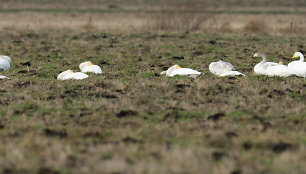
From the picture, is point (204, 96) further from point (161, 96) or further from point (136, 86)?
point (136, 86)

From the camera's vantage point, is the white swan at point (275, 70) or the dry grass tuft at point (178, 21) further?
the dry grass tuft at point (178, 21)

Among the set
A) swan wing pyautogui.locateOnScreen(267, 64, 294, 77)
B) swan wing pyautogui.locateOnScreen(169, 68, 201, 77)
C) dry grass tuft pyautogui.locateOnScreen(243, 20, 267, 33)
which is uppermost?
dry grass tuft pyautogui.locateOnScreen(243, 20, 267, 33)

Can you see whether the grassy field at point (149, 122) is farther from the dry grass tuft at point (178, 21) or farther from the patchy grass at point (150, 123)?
the dry grass tuft at point (178, 21)

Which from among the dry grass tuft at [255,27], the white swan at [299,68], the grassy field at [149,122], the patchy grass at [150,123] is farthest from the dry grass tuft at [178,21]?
the white swan at [299,68]

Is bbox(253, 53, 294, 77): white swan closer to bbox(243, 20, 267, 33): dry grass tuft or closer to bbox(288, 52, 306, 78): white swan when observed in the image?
bbox(288, 52, 306, 78): white swan

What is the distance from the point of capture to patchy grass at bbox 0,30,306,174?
593cm

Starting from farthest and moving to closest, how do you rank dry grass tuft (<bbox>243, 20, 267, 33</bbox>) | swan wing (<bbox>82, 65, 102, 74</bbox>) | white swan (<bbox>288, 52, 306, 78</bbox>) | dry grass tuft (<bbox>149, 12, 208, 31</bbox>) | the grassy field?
dry grass tuft (<bbox>149, 12, 208, 31</bbox>), dry grass tuft (<bbox>243, 20, 267, 33</bbox>), swan wing (<bbox>82, 65, 102, 74</bbox>), white swan (<bbox>288, 52, 306, 78</bbox>), the grassy field

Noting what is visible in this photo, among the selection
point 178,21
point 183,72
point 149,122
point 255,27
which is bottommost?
point 149,122

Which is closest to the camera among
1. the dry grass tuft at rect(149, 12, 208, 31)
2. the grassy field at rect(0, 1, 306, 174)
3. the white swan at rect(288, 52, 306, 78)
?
the grassy field at rect(0, 1, 306, 174)

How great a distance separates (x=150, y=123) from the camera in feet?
26.4

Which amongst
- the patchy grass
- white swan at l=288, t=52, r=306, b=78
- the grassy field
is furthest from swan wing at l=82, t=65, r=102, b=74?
white swan at l=288, t=52, r=306, b=78

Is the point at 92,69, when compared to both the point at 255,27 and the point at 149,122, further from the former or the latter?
the point at 255,27

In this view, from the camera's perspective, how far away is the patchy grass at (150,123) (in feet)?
19.5

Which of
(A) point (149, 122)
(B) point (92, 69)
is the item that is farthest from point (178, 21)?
(A) point (149, 122)
